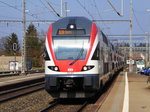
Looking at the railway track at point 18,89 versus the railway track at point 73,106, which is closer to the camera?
the railway track at point 73,106

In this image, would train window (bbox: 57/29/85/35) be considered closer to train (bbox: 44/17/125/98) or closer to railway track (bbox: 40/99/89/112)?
train (bbox: 44/17/125/98)

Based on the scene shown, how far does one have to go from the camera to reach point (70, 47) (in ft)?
43.5

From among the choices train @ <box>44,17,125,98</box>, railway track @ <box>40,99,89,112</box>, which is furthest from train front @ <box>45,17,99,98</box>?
railway track @ <box>40,99,89,112</box>

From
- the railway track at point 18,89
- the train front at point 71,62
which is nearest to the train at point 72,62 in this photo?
the train front at point 71,62

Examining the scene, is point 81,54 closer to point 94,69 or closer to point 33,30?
point 94,69

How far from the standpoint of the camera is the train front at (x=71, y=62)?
42.4 ft

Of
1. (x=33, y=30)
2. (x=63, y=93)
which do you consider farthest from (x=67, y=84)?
(x=33, y=30)

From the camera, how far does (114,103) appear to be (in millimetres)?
13719

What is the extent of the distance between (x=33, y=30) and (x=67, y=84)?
292ft

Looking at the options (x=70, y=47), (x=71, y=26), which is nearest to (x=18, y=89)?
(x=71, y=26)

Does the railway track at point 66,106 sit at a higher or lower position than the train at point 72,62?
lower

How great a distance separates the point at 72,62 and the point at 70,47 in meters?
0.61

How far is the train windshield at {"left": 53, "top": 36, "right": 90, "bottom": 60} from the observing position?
43.1 ft

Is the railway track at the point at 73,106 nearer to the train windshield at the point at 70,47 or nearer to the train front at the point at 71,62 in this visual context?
the train front at the point at 71,62
